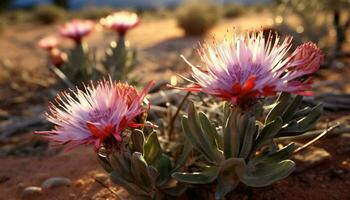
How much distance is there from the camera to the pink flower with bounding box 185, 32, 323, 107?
1.80 metres

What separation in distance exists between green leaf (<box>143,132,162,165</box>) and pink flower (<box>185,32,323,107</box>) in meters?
0.39

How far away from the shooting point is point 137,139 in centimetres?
217

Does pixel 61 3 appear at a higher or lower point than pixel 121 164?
lower

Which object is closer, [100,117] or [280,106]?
[100,117]

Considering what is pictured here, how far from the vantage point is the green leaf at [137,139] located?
2.16 m

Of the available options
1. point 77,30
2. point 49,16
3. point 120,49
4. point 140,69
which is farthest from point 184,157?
point 49,16

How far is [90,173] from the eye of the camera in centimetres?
304

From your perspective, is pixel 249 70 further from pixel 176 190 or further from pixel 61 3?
pixel 61 3

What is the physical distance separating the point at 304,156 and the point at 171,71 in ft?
13.3

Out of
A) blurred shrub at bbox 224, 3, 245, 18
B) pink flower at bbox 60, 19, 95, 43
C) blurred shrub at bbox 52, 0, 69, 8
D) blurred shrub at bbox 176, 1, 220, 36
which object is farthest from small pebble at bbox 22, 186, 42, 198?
blurred shrub at bbox 52, 0, 69, 8

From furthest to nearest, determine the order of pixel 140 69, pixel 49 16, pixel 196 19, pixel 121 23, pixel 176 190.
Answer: pixel 49 16 → pixel 196 19 → pixel 140 69 → pixel 121 23 → pixel 176 190

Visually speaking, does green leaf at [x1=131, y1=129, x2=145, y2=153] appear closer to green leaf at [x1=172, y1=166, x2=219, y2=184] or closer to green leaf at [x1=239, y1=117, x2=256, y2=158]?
green leaf at [x1=172, y1=166, x2=219, y2=184]

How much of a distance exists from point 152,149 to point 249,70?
594 millimetres

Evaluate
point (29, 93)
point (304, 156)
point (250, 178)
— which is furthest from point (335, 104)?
point (29, 93)
